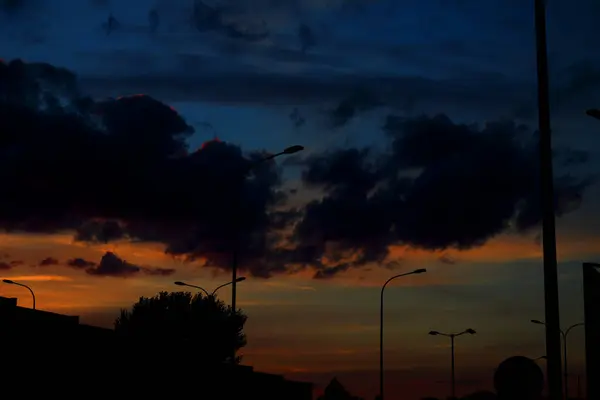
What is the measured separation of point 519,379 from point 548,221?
36613mm

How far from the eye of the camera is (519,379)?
169 feet

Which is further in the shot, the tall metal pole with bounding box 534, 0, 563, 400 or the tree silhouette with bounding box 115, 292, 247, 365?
the tree silhouette with bounding box 115, 292, 247, 365

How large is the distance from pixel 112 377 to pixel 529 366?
2858 centimetres

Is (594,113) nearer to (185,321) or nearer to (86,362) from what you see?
(86,362)

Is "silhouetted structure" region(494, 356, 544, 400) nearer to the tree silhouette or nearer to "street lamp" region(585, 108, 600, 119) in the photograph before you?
"street lamp" region(585, 108, 600, 119)

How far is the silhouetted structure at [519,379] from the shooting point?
51.6 metres

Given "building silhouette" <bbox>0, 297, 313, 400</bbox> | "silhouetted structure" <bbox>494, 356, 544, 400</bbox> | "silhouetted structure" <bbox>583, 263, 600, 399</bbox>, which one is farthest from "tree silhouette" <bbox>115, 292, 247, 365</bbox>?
"silhouetted structure" <bbox>583, 263, 600, 399</bbox>

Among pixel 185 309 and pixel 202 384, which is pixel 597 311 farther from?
pixel 185 309

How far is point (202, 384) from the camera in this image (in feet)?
121

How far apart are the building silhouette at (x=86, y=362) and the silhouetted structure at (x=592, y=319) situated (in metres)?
17.2

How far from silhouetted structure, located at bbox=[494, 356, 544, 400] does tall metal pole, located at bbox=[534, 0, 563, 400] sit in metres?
36.4

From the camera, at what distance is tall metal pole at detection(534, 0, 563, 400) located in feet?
53.9

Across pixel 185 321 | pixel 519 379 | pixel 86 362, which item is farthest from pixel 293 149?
pixel 185 321

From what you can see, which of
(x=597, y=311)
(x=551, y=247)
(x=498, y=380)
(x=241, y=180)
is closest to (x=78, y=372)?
(x=241, y=180)
